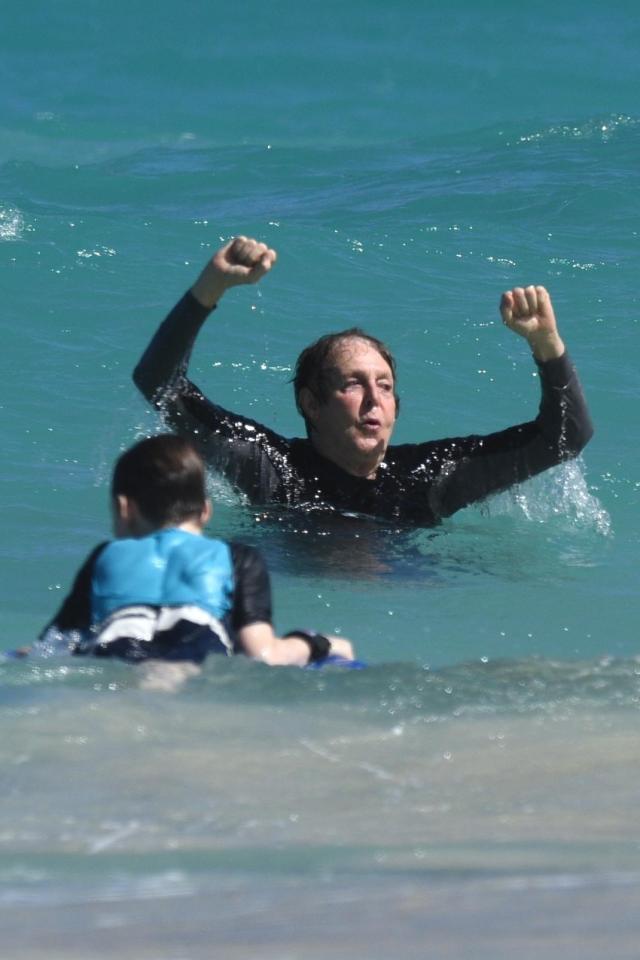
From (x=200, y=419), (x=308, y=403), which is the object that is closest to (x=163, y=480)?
(x=200, y=419)

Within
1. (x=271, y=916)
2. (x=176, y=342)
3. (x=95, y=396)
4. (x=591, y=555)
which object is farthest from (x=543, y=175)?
(x=271, y=916)

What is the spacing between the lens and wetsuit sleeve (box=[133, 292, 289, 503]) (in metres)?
5.71

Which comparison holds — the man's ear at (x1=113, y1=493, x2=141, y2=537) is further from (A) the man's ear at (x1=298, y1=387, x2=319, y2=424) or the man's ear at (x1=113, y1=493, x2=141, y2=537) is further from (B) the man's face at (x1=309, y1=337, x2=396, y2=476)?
(A) the man's ear at (x1=298, y1=387, x2=319, y2=424)

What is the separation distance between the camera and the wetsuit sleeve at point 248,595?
14.0 ft

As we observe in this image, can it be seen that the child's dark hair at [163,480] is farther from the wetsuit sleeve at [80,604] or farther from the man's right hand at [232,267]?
the man's right hand at [232,267]

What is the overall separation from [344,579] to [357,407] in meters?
0.68

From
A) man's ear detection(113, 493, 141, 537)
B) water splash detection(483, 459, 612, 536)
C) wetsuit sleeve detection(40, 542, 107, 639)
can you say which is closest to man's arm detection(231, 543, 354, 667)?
man's ear detection(113, 493, 141, 537)

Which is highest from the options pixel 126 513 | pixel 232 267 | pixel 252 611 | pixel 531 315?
pixel 232 267

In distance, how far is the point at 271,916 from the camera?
105 inches

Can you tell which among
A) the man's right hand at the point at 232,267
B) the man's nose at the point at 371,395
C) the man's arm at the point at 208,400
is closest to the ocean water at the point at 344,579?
the man's arm at the point at 208,400

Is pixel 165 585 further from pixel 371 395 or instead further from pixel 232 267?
pixel 371 395

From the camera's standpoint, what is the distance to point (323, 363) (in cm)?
623

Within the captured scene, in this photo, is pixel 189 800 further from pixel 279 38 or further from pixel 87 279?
pixel 279 38

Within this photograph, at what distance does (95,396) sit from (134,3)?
15.8 metres
